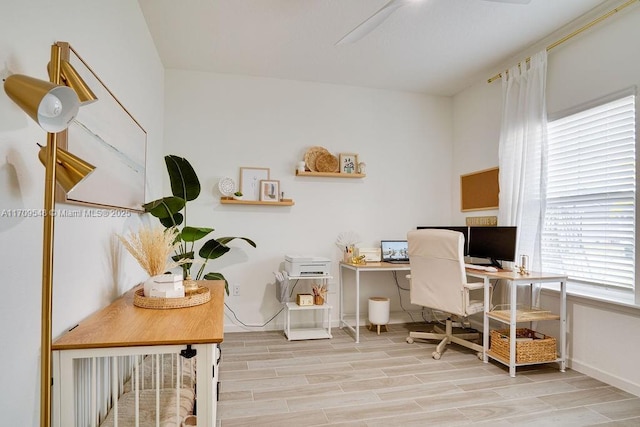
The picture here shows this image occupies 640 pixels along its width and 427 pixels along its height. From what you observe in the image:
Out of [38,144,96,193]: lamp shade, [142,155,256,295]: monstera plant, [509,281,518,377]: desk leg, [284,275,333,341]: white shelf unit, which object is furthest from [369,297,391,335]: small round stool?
[38,144,96,193]: lamp shade

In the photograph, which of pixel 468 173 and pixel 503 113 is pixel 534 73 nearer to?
pixel 503 113

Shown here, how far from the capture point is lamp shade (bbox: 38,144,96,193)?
34.7 inches

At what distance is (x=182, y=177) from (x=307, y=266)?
1435 mm

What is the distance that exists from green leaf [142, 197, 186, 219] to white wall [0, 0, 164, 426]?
26 centimetres

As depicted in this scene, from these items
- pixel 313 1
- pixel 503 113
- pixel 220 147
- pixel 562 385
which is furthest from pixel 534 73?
pixel 220 147

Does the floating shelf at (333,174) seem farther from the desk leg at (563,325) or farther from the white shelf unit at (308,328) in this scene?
the desk leg at (563,325)

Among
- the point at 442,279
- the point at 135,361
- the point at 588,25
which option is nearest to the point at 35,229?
the point at 135,361

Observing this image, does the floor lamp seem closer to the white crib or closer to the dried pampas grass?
the white crib

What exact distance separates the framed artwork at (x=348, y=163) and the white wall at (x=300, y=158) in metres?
0.09

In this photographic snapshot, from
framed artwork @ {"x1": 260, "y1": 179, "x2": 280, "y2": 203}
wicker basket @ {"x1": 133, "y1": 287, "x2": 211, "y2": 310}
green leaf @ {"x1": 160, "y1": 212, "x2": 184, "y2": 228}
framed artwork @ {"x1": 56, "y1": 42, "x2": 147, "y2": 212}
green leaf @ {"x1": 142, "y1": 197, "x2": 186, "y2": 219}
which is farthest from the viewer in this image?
framed artwork @ {"x1": 260, "y1": 179, "x2": 280, "y2": 203}

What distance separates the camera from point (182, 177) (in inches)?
110

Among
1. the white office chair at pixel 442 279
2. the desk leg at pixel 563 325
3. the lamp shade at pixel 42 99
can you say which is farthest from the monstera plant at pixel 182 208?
the desk leg at pixel 563 325

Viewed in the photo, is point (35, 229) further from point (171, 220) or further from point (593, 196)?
point (593, 196)

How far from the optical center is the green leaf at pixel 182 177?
275 cm
